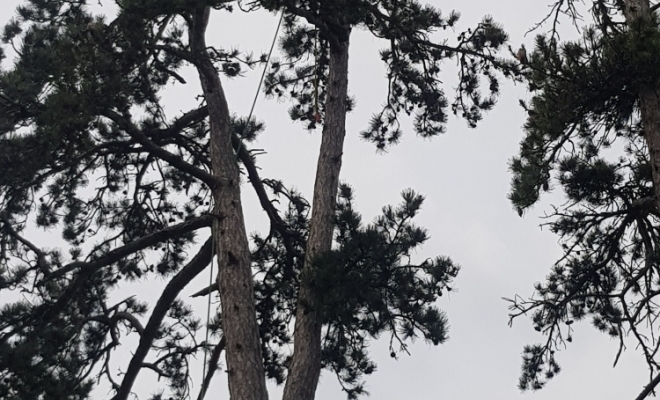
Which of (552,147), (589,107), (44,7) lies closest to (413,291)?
(552,147)

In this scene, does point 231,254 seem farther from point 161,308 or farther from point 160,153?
point 161,308

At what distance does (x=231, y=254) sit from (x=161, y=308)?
1.35 meters

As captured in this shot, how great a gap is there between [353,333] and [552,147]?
91.2 inches

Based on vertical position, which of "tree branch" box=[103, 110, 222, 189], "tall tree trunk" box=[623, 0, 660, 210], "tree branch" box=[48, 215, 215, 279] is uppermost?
"tree branch" box=[103, 110, 222, 189]

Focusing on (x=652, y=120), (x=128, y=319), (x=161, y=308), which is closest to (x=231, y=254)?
(x=161, y=308)

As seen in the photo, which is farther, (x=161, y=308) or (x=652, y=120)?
(x=161, y=308)

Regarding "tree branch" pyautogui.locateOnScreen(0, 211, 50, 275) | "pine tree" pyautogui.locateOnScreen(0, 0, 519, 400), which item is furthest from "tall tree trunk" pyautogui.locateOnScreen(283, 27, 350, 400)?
"tree branch" pyautogui.locateOnScreen(0, 211, 50, 275)

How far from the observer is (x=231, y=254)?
6.51 meters

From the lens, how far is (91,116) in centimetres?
575

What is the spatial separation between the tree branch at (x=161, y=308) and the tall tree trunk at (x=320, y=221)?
3.65 ft

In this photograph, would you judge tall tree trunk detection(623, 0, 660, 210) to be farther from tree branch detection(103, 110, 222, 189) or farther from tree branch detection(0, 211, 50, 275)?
tree branch detection(0, 211, 50, 275)

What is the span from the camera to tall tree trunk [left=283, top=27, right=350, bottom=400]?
609 centimetres

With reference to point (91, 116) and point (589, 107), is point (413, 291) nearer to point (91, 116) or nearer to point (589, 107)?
point (589, 107)

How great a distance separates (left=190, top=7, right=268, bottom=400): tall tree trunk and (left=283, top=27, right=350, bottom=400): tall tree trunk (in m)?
0.33
